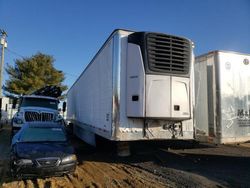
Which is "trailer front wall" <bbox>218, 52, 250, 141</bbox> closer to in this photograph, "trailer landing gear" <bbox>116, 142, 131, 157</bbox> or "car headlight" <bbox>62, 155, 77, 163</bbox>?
"trailer landing gear" <bbox>116, 142, 131, 157</bbox>

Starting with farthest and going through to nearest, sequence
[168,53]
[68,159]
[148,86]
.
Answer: [168,53], [148,86], [68,159]

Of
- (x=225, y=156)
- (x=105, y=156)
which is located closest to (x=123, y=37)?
(x=105, y=156)

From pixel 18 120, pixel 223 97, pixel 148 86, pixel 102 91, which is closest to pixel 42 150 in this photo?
pixel 102 91

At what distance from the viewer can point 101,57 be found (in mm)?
9945

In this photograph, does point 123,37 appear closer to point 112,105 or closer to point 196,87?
point 112,105

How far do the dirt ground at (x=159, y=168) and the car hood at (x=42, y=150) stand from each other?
0.65m

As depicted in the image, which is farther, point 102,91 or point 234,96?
point 102,91

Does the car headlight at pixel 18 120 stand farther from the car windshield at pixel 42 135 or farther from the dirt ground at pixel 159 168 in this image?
the car windshield at pixel 42 135

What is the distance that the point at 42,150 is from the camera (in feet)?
24.4

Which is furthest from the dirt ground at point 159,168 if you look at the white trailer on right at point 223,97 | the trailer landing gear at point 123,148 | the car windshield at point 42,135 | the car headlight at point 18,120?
the car headlight at point 18,120

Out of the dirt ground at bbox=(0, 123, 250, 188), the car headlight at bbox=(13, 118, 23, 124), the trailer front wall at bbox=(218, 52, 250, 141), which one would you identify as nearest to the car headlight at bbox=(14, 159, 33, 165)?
the dirt ground at bbox=(0, 123, 250, 188)

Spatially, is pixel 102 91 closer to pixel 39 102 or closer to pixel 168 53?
pixel 168 53

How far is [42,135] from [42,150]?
1.31 m

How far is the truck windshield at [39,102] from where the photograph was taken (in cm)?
1533
